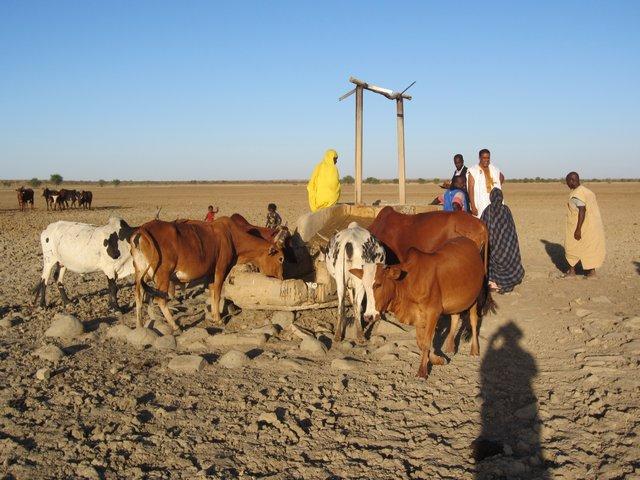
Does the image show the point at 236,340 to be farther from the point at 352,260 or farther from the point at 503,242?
the point at 503,242

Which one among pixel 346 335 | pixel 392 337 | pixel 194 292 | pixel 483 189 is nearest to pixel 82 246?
pixel 194 292

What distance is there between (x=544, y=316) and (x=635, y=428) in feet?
12.0

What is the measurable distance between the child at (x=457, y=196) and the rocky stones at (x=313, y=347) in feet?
11.7

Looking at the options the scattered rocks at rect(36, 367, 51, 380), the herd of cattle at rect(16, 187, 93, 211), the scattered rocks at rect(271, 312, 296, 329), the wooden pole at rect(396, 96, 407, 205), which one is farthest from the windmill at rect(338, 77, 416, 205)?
the herd of cattle at rect(16, 187, 93, 211)

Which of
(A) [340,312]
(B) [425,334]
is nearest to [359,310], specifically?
(A) [340,312]

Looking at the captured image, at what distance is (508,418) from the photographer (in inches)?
203

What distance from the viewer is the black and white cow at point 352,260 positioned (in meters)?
7.30

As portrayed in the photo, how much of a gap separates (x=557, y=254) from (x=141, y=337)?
439 inches

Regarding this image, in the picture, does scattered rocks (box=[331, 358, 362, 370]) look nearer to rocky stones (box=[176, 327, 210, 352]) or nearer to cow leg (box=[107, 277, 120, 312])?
rocky stones (box=[176, 327, 210, 352])

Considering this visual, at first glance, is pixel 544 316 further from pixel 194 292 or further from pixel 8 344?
pixel 8 344

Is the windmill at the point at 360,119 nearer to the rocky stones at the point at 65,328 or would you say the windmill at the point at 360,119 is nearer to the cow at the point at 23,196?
the rocky stones at the point at 65,328

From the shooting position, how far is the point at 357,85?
11781mm

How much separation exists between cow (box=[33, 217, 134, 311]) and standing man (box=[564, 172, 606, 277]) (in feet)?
25.8

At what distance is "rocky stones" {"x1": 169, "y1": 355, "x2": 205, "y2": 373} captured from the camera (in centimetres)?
642
